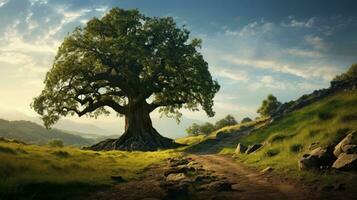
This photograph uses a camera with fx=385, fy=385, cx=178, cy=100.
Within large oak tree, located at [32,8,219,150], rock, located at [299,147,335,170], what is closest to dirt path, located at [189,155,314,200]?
rock, located at [299,147,335,170]

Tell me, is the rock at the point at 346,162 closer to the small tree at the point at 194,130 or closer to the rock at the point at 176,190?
the rock at the point at 176,190

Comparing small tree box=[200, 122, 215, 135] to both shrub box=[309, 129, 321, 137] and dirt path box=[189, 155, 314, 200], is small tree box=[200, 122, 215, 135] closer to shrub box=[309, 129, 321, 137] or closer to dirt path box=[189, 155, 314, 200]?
shrub box=[309, 129, 321, 137]

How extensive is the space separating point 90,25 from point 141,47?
36.8ft

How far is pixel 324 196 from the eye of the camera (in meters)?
16.5

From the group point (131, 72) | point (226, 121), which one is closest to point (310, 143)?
point (131, 72)

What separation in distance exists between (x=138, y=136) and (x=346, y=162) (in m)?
44.8

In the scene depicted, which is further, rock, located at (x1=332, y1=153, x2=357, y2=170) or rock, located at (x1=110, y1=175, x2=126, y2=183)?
rock, located at (x1=110, y1=175, x2=126, y2=183)

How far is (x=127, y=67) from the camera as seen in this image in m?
58.9

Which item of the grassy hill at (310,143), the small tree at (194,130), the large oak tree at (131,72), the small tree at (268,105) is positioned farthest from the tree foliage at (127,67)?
the small tree at (194,130)

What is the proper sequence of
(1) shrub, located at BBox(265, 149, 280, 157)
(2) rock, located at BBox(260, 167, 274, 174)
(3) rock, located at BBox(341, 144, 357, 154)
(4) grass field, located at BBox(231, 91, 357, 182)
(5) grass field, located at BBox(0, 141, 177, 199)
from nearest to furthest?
1. (5) grass field, located at BBox(0, 141, 177, 199)
2. (3) rock, located at BBox(341, 144, 357, 154)
3. (2) rock, located at BBox(260, 167, 274, 174)
4. (4) grass field, located at BBox(231, 91, 357, 182)
5. (1) shrub, located at BBox(265, 149, 280, 157)

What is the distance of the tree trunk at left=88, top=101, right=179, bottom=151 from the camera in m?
60.4

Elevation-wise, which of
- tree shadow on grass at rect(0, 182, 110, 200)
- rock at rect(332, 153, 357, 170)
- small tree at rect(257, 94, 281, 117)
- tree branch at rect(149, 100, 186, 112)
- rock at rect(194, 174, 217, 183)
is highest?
small tree at rect(257, 94, 281, 117)

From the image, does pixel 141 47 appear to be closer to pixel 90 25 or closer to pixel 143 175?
pixel 90 25

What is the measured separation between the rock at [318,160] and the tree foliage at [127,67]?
122 feet
